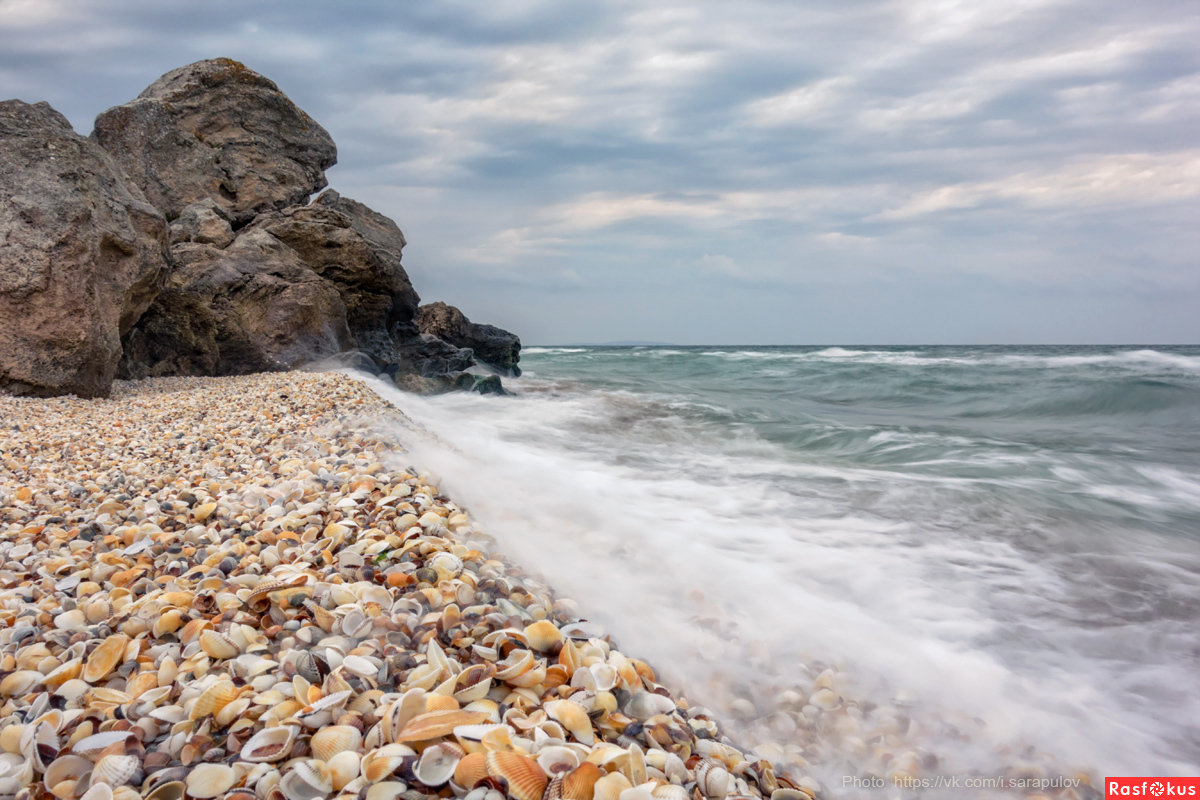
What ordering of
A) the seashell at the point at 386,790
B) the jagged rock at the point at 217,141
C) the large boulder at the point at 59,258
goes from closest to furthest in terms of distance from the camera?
the seashell at the point at 386,790 < the large boulder at the point at 59,258 < the jagged rock at the point at 217,141

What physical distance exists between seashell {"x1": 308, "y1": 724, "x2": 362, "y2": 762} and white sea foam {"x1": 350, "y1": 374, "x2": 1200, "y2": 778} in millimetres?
953

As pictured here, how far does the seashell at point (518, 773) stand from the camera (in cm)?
132

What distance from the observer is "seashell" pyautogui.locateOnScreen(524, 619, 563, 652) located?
1.79 metres

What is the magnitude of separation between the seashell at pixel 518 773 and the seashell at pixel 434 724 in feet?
0.37

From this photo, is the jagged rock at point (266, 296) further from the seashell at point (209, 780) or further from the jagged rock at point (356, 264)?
the seashell at point (209, 780)

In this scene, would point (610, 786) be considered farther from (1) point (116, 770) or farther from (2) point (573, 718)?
(1) point (116, 770)

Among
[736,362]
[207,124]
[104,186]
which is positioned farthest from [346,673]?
[736,362]

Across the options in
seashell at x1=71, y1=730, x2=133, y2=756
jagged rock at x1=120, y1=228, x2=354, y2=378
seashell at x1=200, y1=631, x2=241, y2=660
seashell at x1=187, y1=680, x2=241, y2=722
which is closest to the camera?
seashell at x1=71, y1=730, x2=133, y2=756

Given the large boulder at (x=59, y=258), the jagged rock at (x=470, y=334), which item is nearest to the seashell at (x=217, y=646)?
the large boulder at (x=59, y=258)

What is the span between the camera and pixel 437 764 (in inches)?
52.9

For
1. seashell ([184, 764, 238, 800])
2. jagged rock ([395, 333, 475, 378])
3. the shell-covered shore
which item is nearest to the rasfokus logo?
the shell-covered shore

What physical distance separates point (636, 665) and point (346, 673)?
2.55 ft

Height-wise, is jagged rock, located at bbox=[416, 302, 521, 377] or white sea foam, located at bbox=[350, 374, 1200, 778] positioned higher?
jagged rock, located at bbox=[416, 302, 521, 377]

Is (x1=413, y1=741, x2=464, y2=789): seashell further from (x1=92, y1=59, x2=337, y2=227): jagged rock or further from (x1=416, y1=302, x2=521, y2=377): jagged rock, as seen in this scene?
(x1=416, y1=302, x2=521, y2=377): jagged rock
